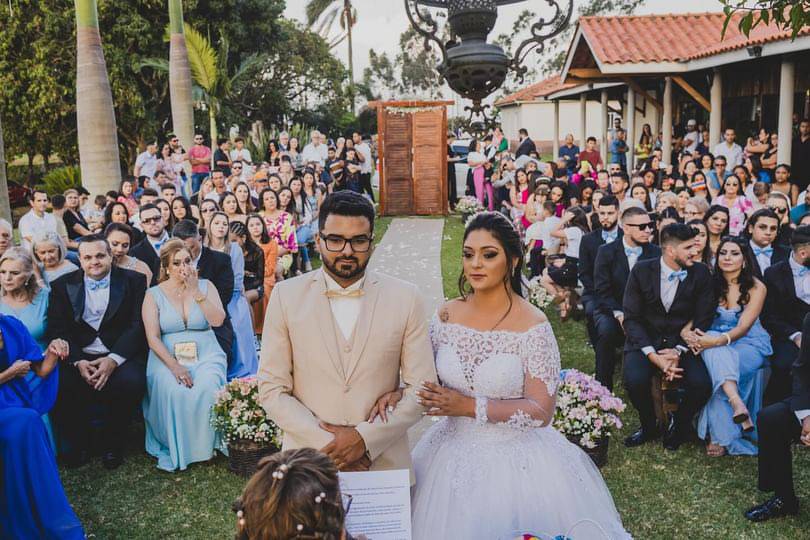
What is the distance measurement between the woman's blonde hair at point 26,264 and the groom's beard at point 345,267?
367cm

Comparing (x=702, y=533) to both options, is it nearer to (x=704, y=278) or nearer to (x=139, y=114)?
(x=704, y=278)

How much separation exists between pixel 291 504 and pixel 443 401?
3.49ft

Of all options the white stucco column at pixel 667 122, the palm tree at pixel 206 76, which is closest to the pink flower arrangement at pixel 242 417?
the palm tree at pixel 206 76

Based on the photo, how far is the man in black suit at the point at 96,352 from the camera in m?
5.76

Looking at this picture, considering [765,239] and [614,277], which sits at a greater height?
[765,239]

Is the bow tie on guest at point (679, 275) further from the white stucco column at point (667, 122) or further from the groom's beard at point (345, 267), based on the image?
the white stucco column at point (667, 122)

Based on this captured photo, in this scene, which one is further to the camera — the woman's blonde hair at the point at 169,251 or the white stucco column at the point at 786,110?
the white stucco column at the point at 786,110

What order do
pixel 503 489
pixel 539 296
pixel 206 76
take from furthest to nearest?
pixel 206 76, pixel 539 296, pixel 503 489

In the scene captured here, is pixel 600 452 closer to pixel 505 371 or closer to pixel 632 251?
pixel 632 251

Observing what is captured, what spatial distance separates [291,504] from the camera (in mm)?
2074

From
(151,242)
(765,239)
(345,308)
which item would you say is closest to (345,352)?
(345,308)

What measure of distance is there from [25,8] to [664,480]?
26.7 m

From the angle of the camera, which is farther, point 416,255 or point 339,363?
point 416,255

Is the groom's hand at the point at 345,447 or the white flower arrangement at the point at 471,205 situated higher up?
the white flower arrangement at the point at 471,205
